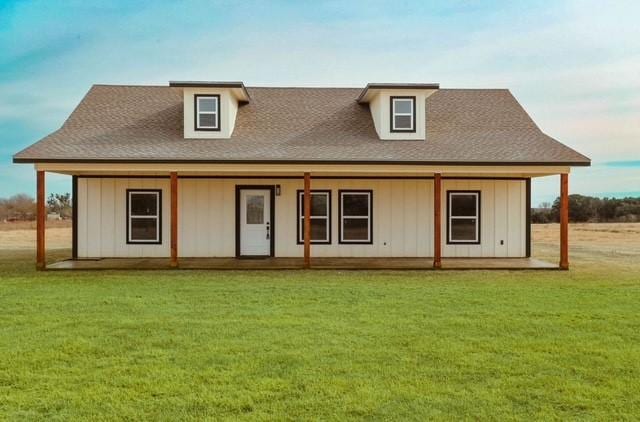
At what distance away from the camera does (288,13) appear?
19625 mm

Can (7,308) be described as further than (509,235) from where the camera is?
No

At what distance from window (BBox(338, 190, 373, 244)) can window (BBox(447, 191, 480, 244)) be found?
8.35 feet

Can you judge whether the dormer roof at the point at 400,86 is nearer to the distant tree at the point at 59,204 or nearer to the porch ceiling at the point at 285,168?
the porch ceiling at the point at 285,168

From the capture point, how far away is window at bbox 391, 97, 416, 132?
16688 mm

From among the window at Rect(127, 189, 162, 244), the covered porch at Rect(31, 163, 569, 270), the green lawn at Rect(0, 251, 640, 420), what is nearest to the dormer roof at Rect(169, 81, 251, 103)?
the covered porch at Rect(31, 163, 569, 270)

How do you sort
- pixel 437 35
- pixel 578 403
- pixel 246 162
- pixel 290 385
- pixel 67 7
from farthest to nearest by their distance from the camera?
pixel 67 7 → pixel 437 35 → pixel 246 162 → pixel 290 385 → pixel 578 403

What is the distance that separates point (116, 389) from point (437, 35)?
17.2 m

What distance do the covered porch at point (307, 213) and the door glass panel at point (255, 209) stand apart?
0.56m

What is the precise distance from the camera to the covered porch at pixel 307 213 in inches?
546

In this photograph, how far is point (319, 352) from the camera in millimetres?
6262

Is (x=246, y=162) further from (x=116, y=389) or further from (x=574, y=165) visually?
(x=116, y=389)

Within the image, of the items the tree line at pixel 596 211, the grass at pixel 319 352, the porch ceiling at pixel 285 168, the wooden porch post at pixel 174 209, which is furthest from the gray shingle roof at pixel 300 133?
the tree line at pixel 596 211

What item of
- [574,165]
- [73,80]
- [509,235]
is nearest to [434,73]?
[509,235]

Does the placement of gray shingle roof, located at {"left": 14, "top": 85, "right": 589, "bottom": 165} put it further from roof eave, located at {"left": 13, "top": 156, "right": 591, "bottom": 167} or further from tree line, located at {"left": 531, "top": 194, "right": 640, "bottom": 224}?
tree line, located at {"left": 531, "top": 194, "right": 640, "bottom": 224}
